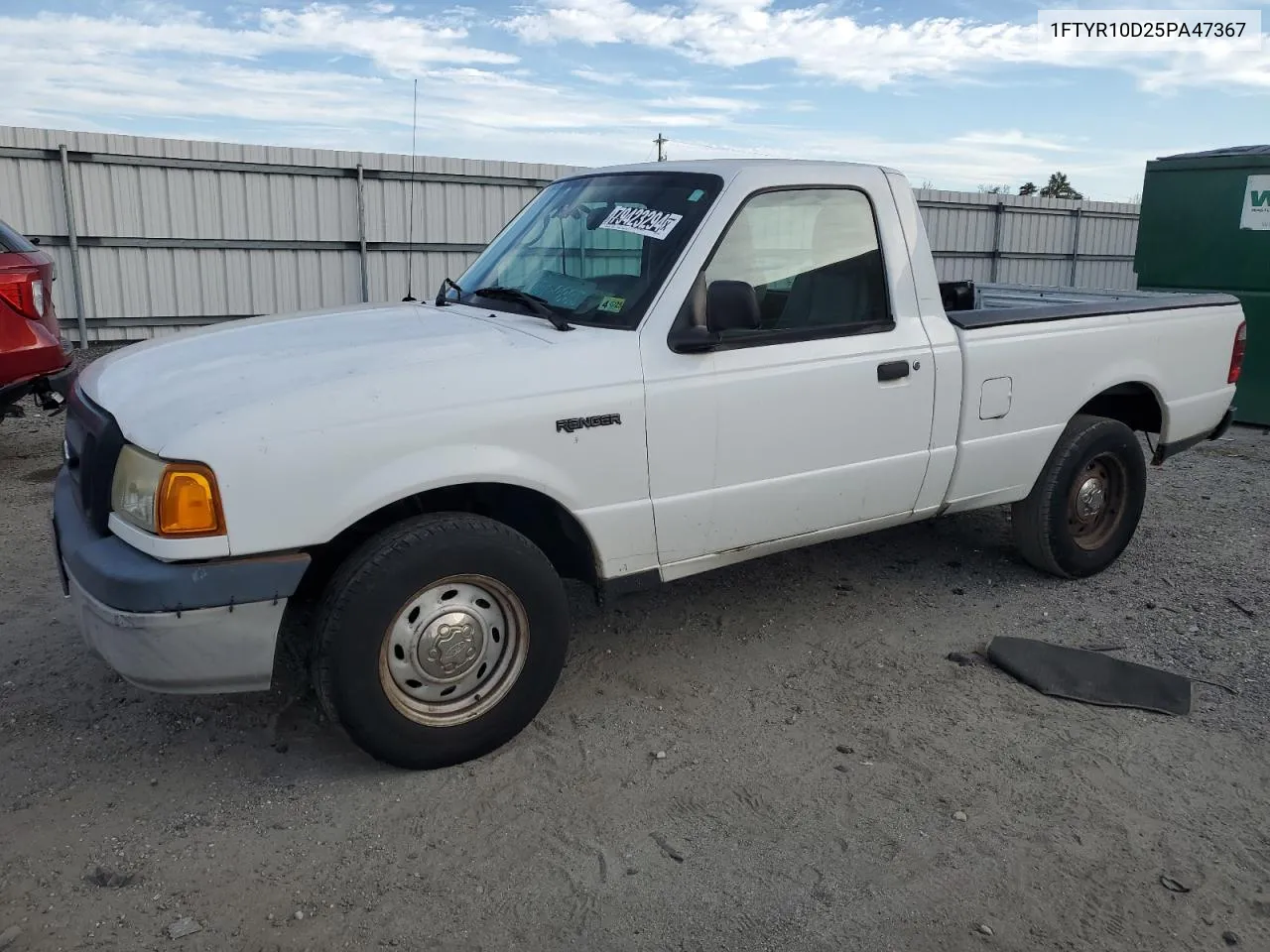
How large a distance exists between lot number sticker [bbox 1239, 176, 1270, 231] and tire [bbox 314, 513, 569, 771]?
8.76 meters

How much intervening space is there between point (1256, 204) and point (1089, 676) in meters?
7.27

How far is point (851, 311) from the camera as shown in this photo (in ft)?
13.9

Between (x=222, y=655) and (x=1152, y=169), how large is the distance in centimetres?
1010

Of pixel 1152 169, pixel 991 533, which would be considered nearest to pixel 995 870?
pixel 991 533

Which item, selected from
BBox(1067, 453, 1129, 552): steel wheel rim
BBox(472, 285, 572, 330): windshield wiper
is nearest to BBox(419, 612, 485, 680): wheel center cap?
BBox(472, 285, 572, 330): windshield wiper

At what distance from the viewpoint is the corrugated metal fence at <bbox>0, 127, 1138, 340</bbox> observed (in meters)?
11.9

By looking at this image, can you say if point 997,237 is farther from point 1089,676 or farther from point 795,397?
point 795,397

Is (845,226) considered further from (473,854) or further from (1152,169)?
(1152,169)

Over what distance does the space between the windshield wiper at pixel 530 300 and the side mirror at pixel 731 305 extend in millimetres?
512

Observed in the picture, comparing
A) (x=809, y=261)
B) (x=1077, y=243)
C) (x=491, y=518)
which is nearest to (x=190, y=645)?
(x=491, y=518)

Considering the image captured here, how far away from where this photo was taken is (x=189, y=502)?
292 cm

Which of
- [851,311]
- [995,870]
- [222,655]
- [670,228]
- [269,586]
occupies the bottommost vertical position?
[995,870]

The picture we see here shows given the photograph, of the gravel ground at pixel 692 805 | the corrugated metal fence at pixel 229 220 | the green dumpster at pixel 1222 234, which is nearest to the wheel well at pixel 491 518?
the gravel ground at pixel 692 805

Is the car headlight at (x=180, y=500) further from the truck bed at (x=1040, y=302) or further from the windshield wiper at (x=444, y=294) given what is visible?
the truck bed at (x=1040, y=302)
